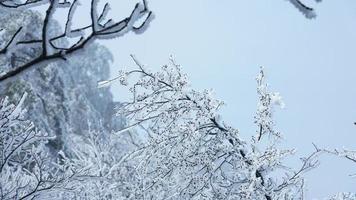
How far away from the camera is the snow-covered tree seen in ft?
19.1

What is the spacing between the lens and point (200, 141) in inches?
233

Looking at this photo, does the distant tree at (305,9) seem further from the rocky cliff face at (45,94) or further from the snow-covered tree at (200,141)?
the rocky cliff face at (45,94)

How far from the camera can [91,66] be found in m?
45.6

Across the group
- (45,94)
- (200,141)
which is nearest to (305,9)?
(200,141)

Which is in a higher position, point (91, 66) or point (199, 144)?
point (91, 66)

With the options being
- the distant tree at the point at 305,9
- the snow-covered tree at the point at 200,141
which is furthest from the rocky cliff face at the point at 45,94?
the distant tree at the point at 305,9

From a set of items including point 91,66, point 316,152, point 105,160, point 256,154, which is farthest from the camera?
point 91,66

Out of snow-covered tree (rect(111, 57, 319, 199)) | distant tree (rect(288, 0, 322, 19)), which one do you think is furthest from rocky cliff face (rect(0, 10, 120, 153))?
distant tree (rect(288, 0, 322, 19))

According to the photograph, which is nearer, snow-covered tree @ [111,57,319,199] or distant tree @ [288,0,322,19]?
distant tree @ [288,0,322,19]

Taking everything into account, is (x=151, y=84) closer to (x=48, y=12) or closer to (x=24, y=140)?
(x=24, y=140)

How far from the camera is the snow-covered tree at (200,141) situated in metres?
5.81

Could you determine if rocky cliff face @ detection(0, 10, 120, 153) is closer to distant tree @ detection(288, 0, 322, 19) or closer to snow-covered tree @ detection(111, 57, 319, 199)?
snow-covered tree @ detection(111, 57, 319, 199)

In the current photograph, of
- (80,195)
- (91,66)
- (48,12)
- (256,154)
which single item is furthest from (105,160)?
(91,66)

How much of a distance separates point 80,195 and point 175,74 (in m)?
3.36
